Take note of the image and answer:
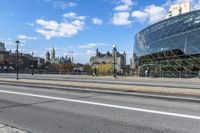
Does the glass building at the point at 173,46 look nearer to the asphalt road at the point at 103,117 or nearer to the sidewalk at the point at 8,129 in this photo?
the asphalt road at the point at 103,117

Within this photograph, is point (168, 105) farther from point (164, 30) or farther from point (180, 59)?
point (164, 30)

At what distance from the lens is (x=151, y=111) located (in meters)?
11.0

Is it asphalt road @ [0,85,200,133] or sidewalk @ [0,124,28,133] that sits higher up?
asphalt road @ [0,85,200,133]

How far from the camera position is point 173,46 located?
74500 mm

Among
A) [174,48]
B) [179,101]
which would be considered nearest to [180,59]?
[174,48]

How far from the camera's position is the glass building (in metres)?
67.5

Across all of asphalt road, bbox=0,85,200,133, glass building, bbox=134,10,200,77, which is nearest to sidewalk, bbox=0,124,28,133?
asphalt road, bbox=0,85,200,133

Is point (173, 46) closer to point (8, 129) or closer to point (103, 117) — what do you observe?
point (103, 117)

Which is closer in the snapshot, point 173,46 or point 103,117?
point 103,117

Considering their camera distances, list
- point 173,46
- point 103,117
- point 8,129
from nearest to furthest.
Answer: point 8,129, point 103,117, point 173,46

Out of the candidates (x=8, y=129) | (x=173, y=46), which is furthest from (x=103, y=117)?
(x=173, y=46)

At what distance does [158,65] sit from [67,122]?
7062 cm

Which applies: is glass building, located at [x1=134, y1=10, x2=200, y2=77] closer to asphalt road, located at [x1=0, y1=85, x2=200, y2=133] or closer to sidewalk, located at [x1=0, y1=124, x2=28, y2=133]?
asphalt road, located at [x1=0, y1=85, x2=200, y2=133]

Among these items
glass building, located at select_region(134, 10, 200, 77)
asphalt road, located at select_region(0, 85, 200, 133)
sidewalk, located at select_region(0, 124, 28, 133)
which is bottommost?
sidewalk, located at select_region(0, 124, 28, 133)
